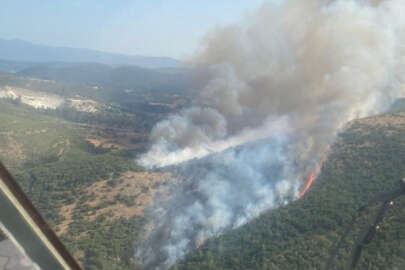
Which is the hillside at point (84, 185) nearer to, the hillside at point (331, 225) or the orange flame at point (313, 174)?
the hillside at point (331, 225)

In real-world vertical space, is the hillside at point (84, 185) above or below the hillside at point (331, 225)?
below

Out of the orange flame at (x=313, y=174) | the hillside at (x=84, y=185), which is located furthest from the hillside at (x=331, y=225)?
the hillside at (x=84, y=185)

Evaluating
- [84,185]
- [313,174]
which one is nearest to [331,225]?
[313,174]

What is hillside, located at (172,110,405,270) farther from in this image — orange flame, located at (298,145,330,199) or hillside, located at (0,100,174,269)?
hillside, located at (0,100,174,269)

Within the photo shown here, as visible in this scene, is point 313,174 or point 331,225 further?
point 313,174

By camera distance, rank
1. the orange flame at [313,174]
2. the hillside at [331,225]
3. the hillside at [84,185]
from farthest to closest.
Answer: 1. the orange flame at [313,174]
2. the hillside at [84,185]
3. the hillside at [331,225]

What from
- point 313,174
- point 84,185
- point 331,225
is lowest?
point 84,185

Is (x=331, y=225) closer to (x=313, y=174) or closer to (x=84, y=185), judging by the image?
(x=313, y=174)

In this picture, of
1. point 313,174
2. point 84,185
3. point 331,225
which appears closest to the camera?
point 331,225
